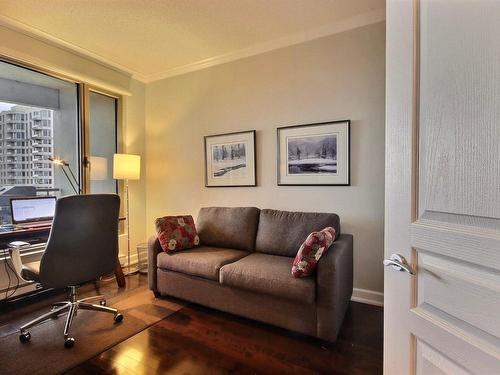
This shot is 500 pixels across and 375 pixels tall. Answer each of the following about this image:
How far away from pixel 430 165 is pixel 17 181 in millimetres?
3499

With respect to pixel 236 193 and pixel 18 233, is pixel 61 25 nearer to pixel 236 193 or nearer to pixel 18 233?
pixel 18 233

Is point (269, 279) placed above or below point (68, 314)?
above

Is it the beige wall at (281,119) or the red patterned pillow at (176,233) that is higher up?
the beige wall at (281,119)

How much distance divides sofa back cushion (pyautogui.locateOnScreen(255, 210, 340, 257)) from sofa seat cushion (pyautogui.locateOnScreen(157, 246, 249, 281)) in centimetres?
24

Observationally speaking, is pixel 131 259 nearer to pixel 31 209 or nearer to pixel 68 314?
pixel 31 209

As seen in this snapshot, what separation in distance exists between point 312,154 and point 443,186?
2109 mm

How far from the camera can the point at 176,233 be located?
274 cm

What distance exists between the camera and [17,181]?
2.82 metres

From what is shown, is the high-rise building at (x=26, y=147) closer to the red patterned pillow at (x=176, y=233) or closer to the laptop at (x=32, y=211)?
the laptop at (x=32, y=211)

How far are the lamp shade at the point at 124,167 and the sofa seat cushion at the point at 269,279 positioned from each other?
1.79 meters

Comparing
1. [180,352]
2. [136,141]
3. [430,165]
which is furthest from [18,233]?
[430,165]

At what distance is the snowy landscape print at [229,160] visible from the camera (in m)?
3.22

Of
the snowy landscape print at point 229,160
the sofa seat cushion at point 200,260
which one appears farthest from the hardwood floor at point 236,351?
the snowy landscape print at point 229,160

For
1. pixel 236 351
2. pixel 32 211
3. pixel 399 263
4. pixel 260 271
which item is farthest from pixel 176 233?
pixel 399 263
